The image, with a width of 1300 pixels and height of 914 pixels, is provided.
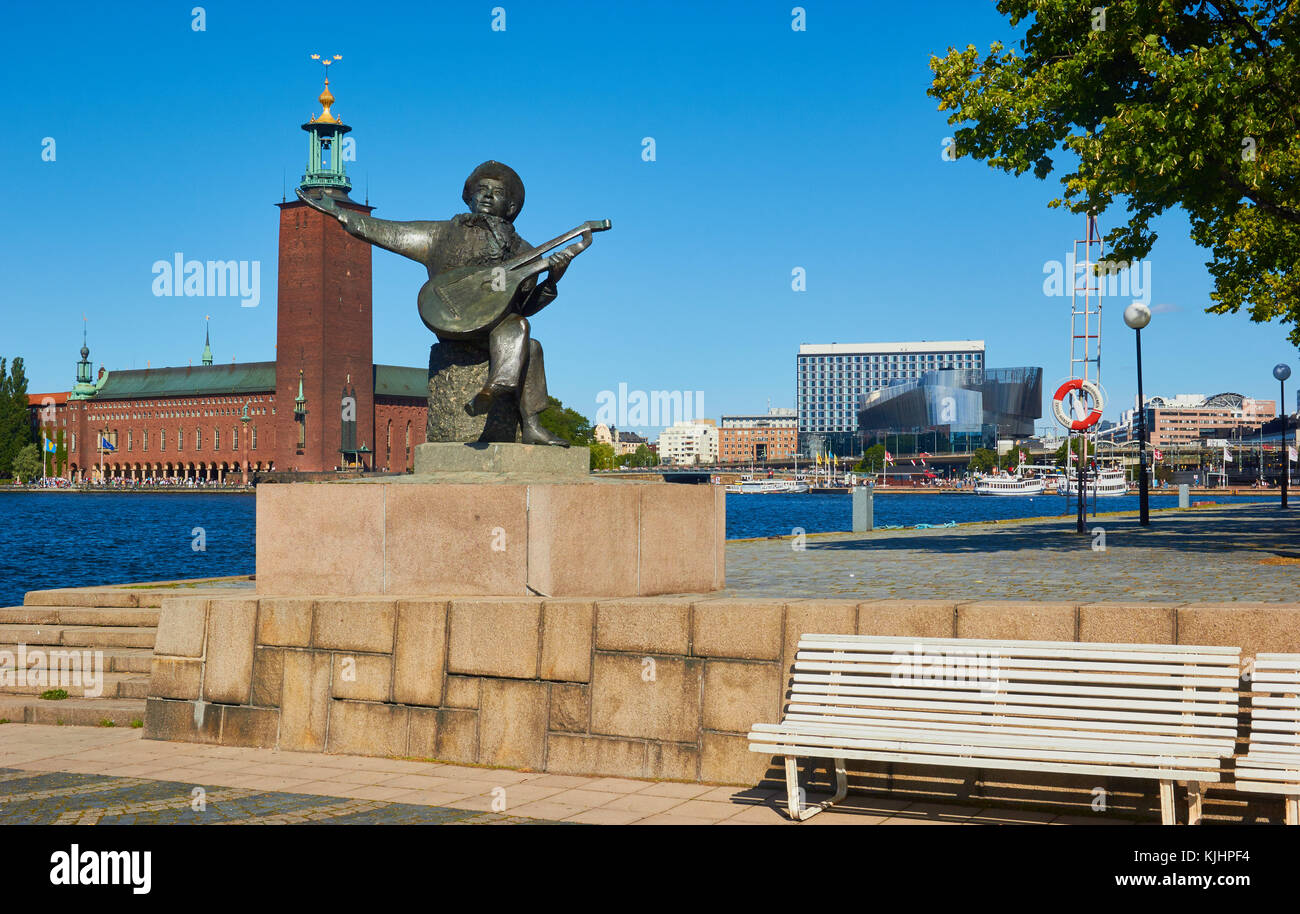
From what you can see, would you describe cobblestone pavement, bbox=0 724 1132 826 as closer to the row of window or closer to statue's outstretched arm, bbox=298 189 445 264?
statue's outstretched arm, bbox=298 189 445 264

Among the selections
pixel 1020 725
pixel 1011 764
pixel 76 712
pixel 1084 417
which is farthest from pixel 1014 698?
pixel 1084 417

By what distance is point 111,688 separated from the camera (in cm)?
1005

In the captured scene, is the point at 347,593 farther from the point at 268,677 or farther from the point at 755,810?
the point at 755,810

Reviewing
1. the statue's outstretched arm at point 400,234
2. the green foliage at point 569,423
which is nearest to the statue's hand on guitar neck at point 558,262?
the statue's outstretched arm at point 400,234

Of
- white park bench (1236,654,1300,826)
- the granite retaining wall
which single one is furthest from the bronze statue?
white park bench (1236,654,1300,826)

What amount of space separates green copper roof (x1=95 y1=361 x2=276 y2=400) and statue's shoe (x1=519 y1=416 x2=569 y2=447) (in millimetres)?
153363

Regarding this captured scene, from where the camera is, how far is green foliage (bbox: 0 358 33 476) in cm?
15312

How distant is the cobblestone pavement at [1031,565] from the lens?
12.2m

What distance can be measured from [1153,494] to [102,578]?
125641 millimetres

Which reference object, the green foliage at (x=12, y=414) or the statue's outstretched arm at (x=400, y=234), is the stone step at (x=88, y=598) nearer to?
the statue's outstretched arm at (x=400, y=234)

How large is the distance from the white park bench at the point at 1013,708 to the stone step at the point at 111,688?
19.1 ft
